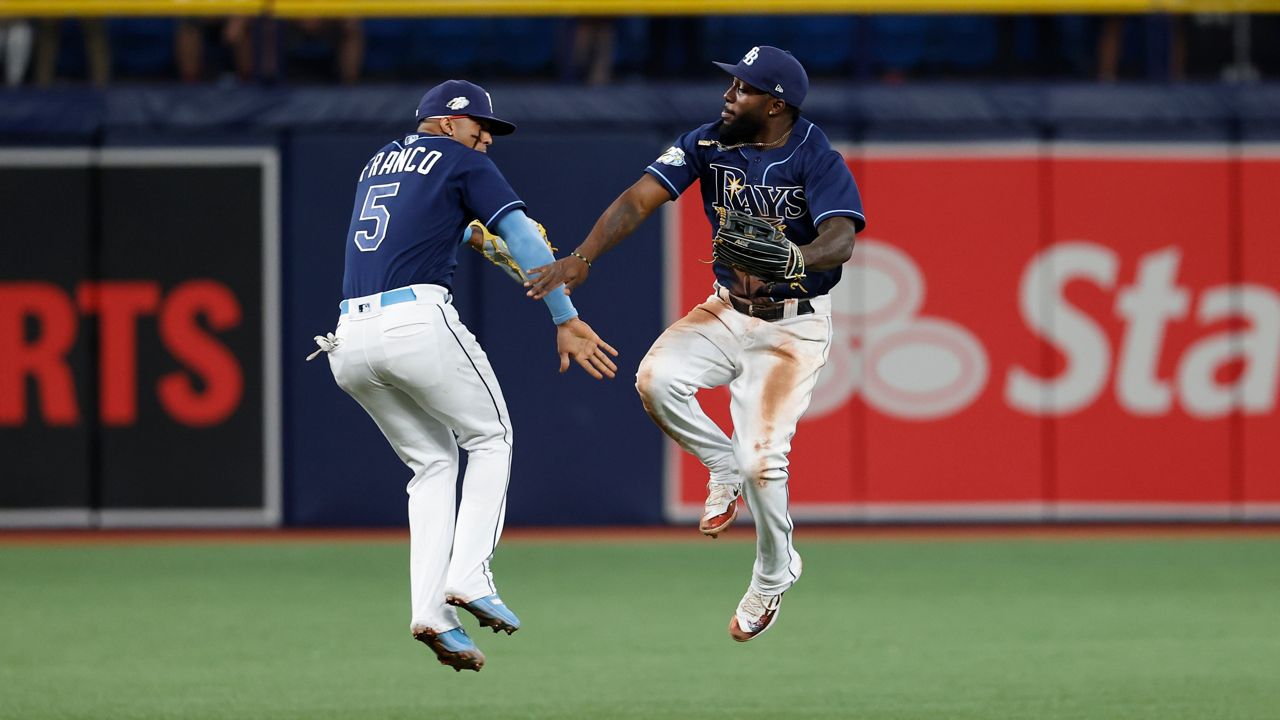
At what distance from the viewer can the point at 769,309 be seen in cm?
741

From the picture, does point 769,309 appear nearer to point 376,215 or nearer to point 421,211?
point 421,211

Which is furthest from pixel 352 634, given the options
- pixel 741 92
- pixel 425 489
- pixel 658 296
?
pixel 658 296

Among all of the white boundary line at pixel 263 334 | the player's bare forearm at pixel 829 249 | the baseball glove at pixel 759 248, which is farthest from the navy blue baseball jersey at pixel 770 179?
the white boundary line at pixel 263 334

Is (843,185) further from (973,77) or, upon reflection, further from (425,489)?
(973,77)

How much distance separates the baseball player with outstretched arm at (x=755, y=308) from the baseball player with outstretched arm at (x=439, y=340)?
46 centimetres

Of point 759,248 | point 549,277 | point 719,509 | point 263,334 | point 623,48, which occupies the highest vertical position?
point 623,48

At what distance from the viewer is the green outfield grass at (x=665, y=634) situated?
7.37 meters

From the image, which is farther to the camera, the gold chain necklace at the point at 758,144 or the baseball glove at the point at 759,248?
the gold chain necklace at the point at 758,144

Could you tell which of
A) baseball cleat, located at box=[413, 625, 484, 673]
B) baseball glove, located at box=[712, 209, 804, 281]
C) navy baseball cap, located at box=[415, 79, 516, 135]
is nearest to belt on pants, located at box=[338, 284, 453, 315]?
navy baseball cap, located at box=[415, 79, 516, 135]

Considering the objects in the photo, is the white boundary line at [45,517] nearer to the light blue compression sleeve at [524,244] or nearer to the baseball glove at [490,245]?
the baseball glove at [490,245]

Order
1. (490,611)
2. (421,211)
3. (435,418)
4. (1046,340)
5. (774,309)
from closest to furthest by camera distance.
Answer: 1. (490,611)
2. (421,211)
3. (435,418)
4. (774,309)
5. (1046,340)

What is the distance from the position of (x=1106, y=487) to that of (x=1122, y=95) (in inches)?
117

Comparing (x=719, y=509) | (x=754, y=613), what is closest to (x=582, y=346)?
(x=719, y=509)

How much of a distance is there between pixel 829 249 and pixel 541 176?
21.4ft
